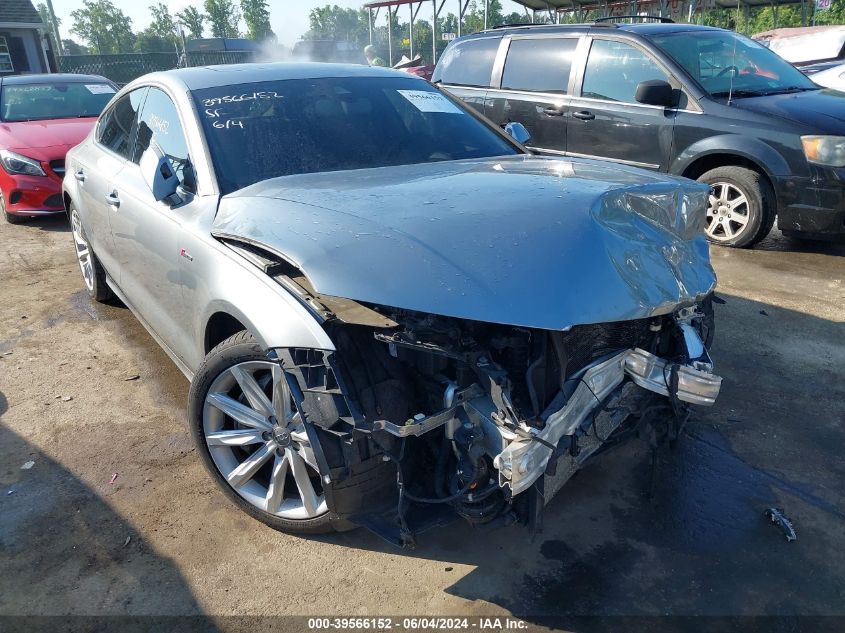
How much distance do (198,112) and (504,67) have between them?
4777 millimetres

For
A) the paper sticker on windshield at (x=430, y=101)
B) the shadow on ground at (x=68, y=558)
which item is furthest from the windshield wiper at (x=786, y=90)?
the shadow on ground at (x=68, y=558)

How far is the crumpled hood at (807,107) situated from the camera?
5.29 m

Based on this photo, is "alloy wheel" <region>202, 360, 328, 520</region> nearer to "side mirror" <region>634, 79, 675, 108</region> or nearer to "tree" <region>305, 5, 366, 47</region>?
"side mirror" <region>634, 79, 675, 108</region>

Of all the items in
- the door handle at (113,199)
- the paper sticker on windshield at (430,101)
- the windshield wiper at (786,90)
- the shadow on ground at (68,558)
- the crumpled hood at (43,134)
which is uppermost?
the paper sticker on windshield at (430,101)

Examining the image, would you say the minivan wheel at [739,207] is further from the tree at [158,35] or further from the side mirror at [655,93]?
the tree at [158,35]

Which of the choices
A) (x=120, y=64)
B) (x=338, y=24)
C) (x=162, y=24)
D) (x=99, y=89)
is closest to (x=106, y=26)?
(x=162, y=24)

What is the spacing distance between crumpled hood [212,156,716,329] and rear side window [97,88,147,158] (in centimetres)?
155

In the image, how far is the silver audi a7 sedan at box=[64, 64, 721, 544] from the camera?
1.99m

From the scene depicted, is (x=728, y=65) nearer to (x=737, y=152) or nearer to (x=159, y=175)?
(x=737, y=152)

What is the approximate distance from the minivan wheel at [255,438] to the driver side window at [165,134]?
92cm

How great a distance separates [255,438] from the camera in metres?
2.51

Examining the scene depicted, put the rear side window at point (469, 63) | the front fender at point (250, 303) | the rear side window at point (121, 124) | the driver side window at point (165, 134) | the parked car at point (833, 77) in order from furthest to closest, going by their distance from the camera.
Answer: the parked car at point (833, 77), the rear side window at point (469, 63), the rear side window at point (121, 124), the driver side window at point (165, 134), the front fender at point (250, 303)

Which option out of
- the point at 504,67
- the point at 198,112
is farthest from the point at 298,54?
the point at 198,112

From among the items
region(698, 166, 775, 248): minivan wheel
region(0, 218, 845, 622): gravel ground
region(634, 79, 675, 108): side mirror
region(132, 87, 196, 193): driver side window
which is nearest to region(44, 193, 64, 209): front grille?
region(0, 218, 845, 622): gravel ground
